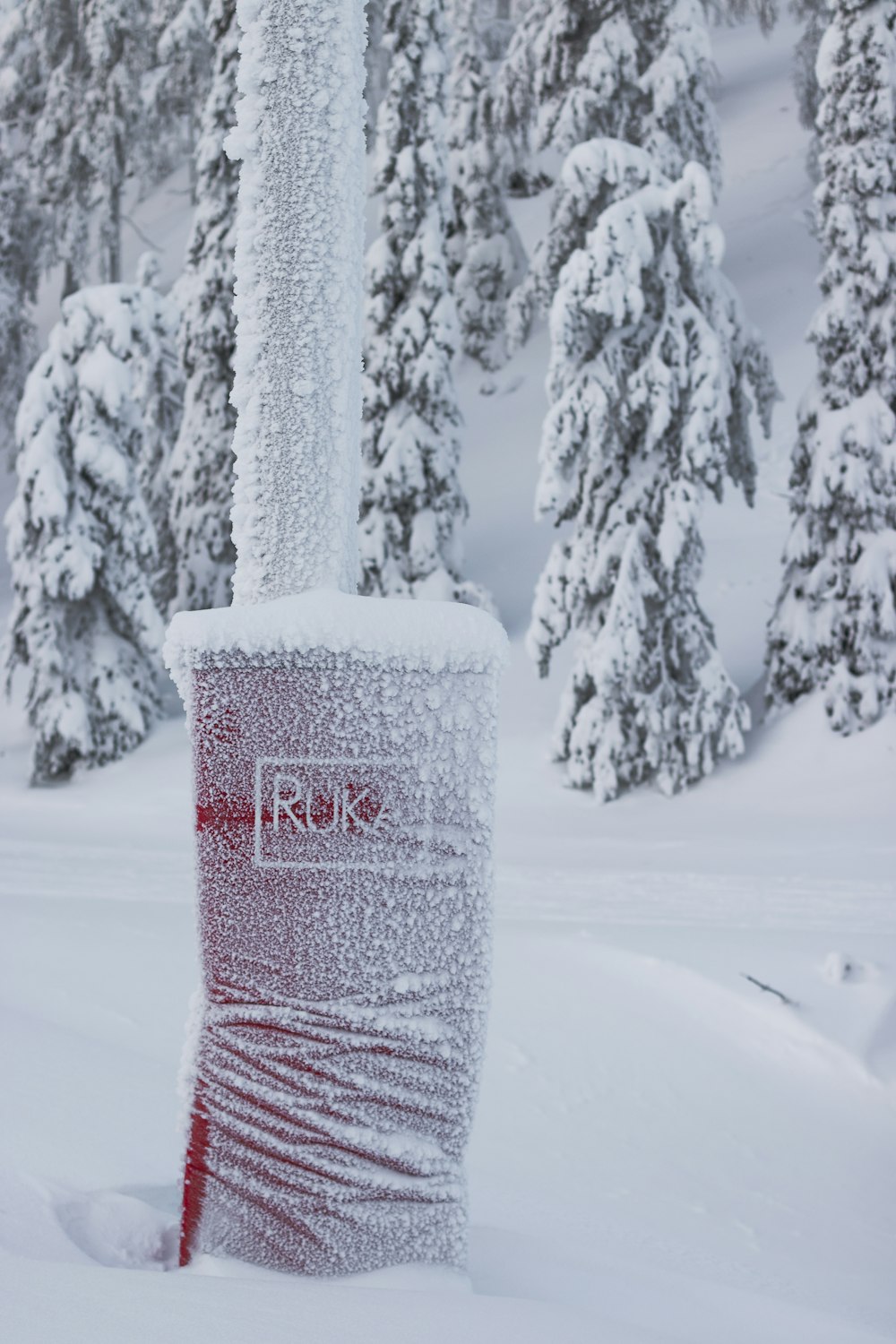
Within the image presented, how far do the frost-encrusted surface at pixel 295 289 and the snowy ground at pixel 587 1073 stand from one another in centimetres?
138

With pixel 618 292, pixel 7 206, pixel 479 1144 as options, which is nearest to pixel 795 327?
pixel 618 292

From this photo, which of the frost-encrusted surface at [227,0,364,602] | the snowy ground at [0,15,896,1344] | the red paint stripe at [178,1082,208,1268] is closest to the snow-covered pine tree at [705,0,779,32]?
the snowy ground at [0,15,896,1344]

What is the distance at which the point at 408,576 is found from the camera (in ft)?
50.5

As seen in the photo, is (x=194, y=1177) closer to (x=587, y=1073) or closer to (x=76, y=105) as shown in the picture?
(x=587, y=1073)

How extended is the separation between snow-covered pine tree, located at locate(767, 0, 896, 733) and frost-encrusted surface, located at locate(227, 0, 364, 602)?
9.73m

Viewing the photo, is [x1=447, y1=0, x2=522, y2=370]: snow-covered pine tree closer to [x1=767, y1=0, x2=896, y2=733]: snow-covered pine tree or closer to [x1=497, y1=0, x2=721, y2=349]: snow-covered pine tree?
[x1=497, y1=0, x2=721, y2=349]: snow-covered pine tree

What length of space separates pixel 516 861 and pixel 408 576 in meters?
6.14

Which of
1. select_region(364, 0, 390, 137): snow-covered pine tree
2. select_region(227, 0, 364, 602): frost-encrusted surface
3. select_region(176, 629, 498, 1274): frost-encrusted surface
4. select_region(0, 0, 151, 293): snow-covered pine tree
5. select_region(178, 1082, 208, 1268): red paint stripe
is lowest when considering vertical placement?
select_region(178, 1082, 208, 1268): red paint stripe

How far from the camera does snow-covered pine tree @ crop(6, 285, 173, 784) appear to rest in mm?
14430

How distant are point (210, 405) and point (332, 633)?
14.6 meters

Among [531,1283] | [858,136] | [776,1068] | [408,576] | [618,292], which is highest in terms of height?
[858,136]

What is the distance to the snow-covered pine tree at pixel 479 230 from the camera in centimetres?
2322

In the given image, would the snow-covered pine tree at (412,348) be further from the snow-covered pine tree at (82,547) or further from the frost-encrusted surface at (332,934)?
the frost-encrusted surface at (332,934)

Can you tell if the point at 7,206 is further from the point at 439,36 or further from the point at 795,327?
the point at 795,327
